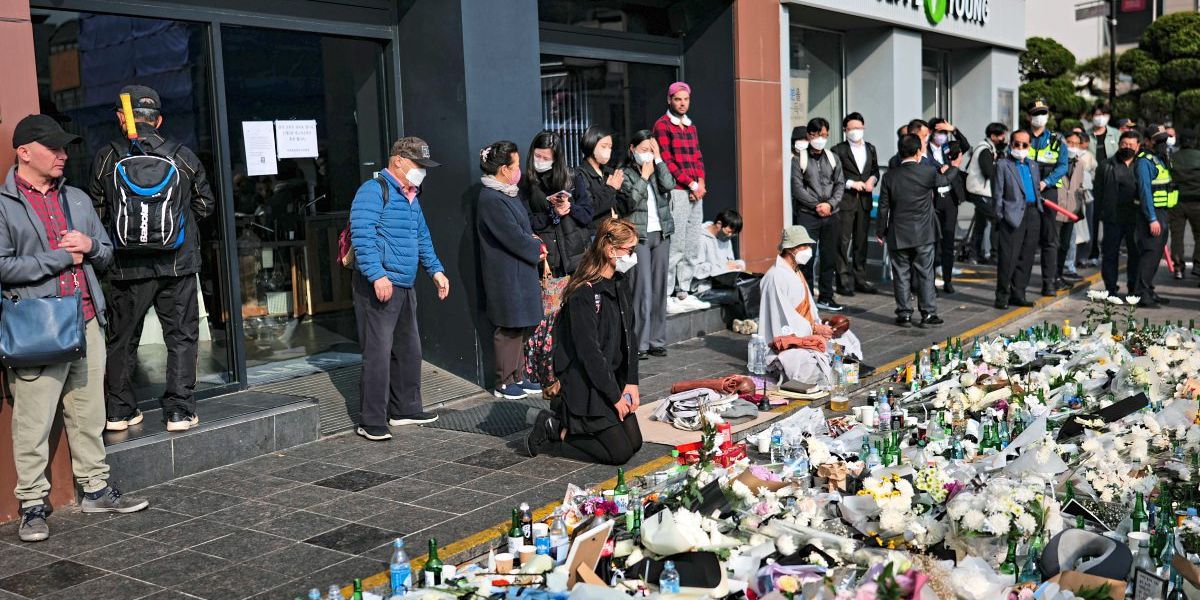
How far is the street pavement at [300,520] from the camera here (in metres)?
5.65

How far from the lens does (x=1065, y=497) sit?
5.94 meters

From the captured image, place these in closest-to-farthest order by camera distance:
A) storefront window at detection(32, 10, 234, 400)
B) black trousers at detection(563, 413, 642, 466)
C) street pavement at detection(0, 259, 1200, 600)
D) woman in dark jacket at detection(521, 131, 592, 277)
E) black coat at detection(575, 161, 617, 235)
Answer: street pavement at detection(0, 259, 1200, 600), black trousers at detection(563, 413, 642, 466), storefront window at detection(32, 10, 234, 400), woman in dark jacket at detection(521, 131, 592, 277), black coat at detection(575, 161, 617, 235)

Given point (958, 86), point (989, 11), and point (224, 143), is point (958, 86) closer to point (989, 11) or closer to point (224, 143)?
point (989, 11)

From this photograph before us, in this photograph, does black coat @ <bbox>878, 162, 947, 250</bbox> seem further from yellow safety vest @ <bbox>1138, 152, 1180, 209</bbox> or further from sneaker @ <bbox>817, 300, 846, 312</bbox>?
yellow safety vest @ <bbox>1138, 152, 1180, 209</bbox>

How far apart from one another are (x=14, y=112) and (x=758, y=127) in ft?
29.5

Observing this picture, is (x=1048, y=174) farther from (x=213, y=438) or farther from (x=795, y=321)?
(x=213, y=438)

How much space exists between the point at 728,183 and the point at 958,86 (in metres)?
9.08

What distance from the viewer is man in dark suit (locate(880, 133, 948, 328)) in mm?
12508

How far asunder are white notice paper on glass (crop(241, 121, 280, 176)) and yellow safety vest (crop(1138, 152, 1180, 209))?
9.86 metres

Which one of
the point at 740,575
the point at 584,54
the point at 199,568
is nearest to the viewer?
the point at 740,575

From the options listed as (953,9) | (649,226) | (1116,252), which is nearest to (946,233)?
(1116,252)

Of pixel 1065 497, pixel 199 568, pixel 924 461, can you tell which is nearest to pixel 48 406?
pixel 199 568

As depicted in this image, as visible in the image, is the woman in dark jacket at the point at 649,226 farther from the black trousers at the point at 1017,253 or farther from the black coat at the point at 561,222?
the black trousers at the point at 1017,253

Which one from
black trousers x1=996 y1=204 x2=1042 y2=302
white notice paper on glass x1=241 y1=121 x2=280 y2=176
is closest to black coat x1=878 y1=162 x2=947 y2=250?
black trousers x1=996 y1=204 x2=1042 y2=302
